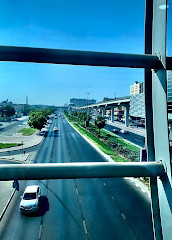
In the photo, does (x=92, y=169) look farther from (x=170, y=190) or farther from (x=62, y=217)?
(x=62, y=217)

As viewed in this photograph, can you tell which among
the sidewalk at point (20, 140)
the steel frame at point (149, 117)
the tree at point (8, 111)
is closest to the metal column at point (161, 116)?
the steel frame at point (149, 117)

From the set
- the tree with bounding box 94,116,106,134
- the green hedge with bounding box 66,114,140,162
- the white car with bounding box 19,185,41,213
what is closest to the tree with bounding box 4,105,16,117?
the white car with bounding box 19,185,41,213

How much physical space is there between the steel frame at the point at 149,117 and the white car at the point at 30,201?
3755 millimetres

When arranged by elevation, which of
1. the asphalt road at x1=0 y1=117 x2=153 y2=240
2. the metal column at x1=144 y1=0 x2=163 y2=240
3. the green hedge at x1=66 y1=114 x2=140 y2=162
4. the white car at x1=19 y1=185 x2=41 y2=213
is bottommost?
the asphalt road at x1=0 y1=117 x2=153 y2=240

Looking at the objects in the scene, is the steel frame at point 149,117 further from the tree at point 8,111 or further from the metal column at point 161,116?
the tree at point 8,111

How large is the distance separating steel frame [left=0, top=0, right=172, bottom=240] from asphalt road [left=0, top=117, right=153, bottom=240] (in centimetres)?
280

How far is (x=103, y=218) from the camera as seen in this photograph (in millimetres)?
4184

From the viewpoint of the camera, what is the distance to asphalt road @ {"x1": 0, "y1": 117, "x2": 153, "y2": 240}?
367cm

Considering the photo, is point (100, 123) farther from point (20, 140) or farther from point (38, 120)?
point (20, 140)

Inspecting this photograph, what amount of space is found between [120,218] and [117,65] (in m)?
4.52

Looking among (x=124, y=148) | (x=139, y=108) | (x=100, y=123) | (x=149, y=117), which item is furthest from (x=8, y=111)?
(x=100, y=123)

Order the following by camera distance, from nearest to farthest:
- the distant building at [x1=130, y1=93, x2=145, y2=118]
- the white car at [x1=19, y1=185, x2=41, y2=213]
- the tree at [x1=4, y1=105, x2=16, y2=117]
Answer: the distant building at [x1=130, y1=93, x2=145, y2=118] → the tree at [x1=4, y1=105, x2=16, y2=117] → the white car at [x1=19, y1=185, x2=41, y2=213]

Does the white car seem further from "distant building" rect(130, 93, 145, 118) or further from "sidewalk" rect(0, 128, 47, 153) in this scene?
"distant building" rect(130, 93, 145, 118)

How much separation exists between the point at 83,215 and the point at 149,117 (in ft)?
13.7
